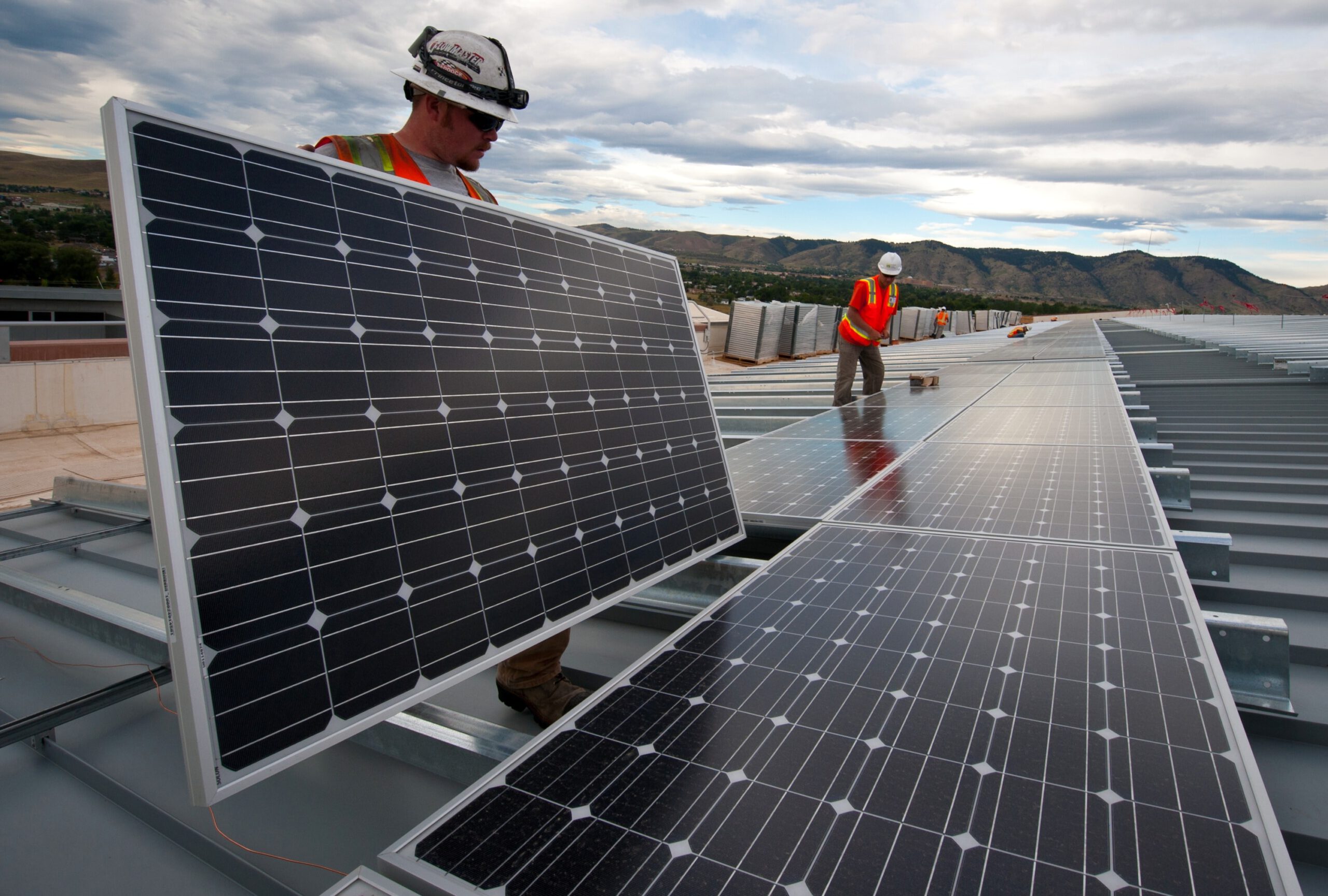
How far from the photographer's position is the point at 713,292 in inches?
2115

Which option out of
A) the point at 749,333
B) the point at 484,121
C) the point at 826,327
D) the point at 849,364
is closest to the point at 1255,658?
the point at 484,121

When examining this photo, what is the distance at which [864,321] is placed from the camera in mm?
10414

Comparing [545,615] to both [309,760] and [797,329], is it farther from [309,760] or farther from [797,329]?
[797,329]

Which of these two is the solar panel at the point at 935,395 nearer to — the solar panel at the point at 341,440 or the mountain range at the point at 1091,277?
the solar panel at the point at 341,440

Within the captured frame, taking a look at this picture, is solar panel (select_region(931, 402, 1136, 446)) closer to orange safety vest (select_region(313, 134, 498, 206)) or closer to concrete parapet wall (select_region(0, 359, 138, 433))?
orange safety vest (select_region(313, 134, 498, 206))

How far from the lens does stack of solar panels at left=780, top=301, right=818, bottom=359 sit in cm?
2817

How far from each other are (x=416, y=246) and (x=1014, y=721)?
240 cm

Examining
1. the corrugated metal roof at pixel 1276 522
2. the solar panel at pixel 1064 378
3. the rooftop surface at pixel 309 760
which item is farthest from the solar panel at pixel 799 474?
the solar panel at pixel 1064 378

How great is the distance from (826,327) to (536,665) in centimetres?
2940

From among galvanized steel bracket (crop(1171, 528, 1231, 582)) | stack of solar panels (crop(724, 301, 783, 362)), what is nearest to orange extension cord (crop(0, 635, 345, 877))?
galvanized steel bracket (crop(1171, 528, 1231, 582))

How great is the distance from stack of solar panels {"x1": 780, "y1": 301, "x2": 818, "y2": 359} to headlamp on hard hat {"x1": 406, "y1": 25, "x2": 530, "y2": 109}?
25.3 metres

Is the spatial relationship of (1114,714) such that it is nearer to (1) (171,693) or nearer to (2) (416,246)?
(2) (416,246)

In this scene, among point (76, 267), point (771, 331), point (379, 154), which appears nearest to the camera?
point (379, 154)

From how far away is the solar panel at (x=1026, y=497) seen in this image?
371cm
